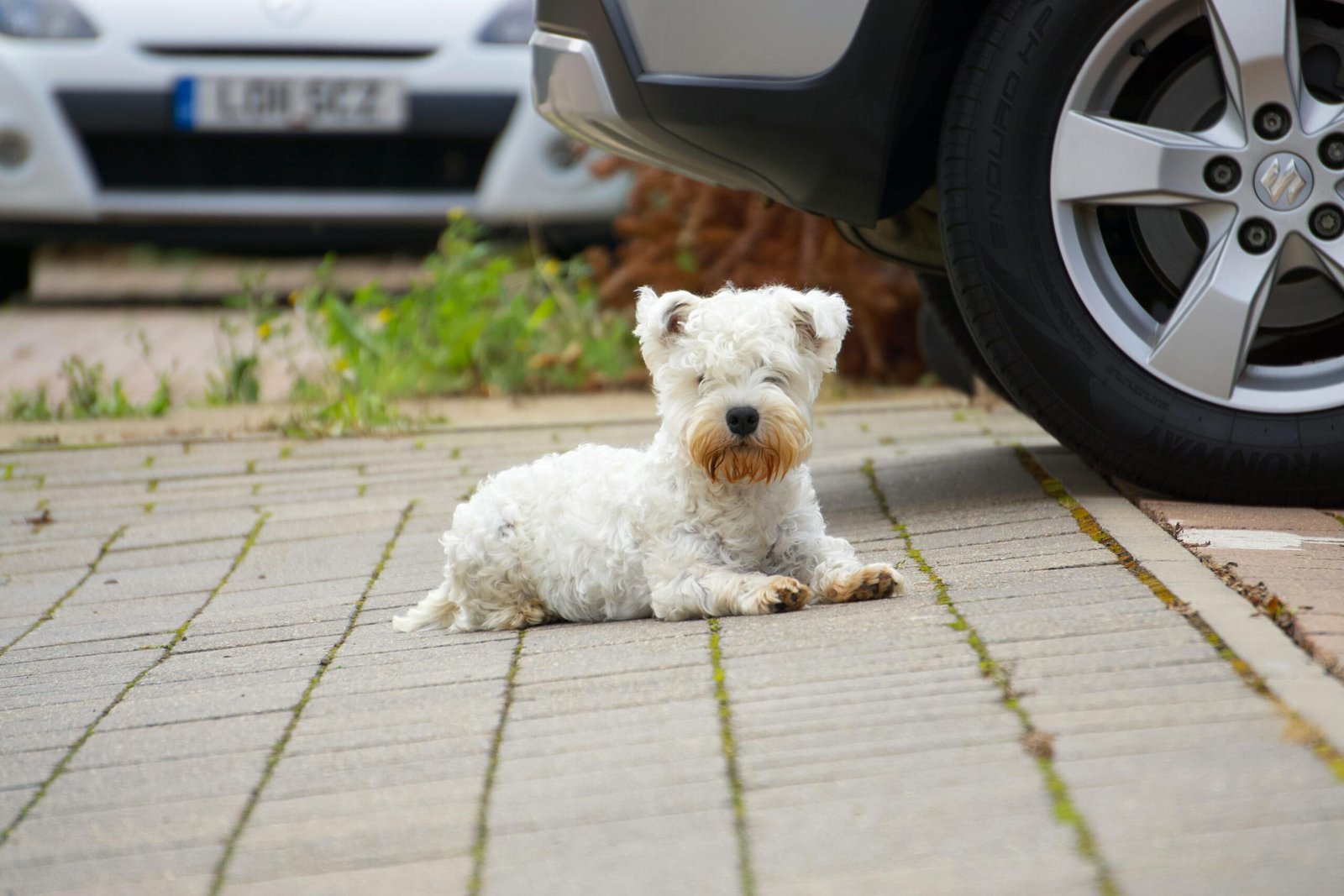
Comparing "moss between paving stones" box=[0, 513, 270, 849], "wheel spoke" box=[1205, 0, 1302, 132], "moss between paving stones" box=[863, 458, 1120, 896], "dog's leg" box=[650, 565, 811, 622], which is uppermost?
"wheel spoke" box=[1205, 0, 1302, 132]

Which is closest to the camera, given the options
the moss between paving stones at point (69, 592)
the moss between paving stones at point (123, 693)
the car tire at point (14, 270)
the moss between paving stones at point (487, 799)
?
the moss between paving stones at point (487, 799)

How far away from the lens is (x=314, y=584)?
4.46m

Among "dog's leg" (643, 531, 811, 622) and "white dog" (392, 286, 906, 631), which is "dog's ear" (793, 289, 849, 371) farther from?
"dog's leg" (643, 531, 811, 622)

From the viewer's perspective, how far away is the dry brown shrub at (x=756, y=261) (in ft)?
23.1

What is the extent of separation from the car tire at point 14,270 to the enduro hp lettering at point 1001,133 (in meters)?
7.63

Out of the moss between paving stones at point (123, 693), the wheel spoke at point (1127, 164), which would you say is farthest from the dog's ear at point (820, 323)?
the moss between paving stones at point (123, 693)

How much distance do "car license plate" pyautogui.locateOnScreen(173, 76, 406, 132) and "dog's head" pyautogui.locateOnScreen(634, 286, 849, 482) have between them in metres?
4.95

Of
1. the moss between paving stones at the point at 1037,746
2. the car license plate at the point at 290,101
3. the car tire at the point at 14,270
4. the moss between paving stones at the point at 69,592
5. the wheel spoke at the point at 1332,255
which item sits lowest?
the car tire at the point at 14,270

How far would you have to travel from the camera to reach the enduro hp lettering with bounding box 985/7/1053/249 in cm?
391

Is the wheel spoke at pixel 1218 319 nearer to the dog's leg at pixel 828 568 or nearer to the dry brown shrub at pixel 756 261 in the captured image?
the dog's leg at pixel 828 568

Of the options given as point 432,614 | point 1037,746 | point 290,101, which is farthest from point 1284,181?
point 290,101

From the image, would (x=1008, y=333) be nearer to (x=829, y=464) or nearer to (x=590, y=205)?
(x=829, y=464)

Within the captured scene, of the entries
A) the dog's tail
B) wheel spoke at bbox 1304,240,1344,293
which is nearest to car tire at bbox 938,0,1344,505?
wheel spoke at bbox 1304,240,1344,293

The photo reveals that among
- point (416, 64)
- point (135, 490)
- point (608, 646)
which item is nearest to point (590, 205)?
point (416, 64)
